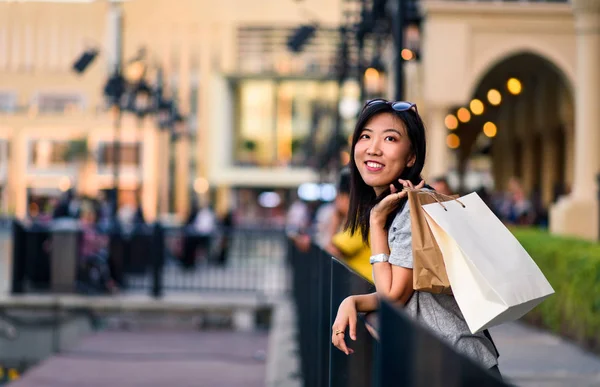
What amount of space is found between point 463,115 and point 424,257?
83.8ft

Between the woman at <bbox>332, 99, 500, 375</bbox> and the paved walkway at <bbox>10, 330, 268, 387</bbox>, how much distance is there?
754 centimetres

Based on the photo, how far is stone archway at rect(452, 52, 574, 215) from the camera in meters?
24.5

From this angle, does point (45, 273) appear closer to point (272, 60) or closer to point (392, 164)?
point (392, 164)

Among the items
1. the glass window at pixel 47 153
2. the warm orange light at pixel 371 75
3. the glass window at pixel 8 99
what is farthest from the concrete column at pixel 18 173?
the warm orange light at pixel 371 75

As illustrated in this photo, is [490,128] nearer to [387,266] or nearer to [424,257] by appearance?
[387,266]

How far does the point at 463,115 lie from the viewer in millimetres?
28125

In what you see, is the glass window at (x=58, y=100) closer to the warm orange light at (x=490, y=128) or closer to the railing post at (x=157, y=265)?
the warm orange light at (x=490, y=128)

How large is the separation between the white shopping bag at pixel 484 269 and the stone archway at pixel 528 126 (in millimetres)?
17751

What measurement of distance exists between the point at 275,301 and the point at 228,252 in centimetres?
639

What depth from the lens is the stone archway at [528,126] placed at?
80.4 ft

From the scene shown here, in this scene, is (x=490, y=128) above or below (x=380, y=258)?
above

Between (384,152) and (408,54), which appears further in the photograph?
(408,54)

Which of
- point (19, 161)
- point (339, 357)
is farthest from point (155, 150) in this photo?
point (339, 357)

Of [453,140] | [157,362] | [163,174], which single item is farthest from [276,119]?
[157,362]
